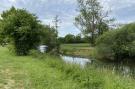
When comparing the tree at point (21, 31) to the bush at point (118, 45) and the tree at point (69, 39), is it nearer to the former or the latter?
the bush at point (118, 45)

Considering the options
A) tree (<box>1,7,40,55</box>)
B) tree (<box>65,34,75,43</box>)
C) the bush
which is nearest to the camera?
tree (<box>1,7,40,55</box>)

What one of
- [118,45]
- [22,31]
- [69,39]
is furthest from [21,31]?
[69,39]

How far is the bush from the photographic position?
3775cm

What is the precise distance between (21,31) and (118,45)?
16.6 metres

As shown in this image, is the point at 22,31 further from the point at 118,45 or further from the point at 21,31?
the point at 118,45

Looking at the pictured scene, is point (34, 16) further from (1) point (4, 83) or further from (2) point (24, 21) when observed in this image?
(1) point (4, 83)

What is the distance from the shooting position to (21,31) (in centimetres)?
2661

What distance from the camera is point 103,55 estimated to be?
1549 inches

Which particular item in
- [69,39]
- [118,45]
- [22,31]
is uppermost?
[22,31]

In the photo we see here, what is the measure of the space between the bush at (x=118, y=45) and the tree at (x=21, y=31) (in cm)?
1347

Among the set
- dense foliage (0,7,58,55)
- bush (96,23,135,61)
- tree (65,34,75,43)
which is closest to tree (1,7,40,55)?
dense foliage (0,7,58,55)

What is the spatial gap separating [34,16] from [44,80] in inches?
721

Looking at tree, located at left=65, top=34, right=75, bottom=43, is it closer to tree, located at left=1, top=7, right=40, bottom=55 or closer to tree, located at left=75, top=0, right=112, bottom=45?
tree, located at left=75, top=0, right=112, bottom=45

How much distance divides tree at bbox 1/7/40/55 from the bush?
13467mm
